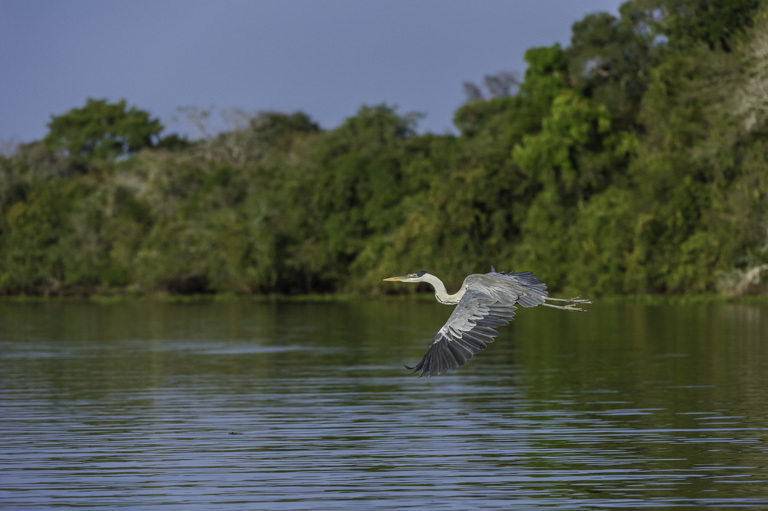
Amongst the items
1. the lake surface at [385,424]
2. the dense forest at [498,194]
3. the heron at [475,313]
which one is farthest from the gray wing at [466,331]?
the dense forest at [498,194]

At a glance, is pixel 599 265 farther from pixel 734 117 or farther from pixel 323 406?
pixel 323 406

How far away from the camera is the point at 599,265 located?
5988 centimetres

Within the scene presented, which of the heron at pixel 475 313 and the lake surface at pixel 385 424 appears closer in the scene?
the heron at pixel 475 313

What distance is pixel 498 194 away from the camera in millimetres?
65750

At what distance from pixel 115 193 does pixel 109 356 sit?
53.4 m

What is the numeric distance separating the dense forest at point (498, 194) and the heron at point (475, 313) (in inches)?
1552

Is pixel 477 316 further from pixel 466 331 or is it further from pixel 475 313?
pixel 466 331

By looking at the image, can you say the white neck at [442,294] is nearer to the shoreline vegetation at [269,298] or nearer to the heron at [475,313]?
the heron at [475,313]

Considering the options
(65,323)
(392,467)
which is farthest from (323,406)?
(65,323)

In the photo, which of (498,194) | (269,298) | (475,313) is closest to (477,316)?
(475,313)

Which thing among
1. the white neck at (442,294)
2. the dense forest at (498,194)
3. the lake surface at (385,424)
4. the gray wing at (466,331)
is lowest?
the lake surface at (385,424)

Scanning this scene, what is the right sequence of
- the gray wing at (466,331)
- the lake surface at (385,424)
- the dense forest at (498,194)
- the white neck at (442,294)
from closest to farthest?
the gray wing at (466,331)
the lake surface at (385,424)
the white neck at (442,294)
the dense forest at (498,194)

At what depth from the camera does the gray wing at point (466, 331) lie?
1116 cm

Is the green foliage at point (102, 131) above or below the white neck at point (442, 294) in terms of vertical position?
above
